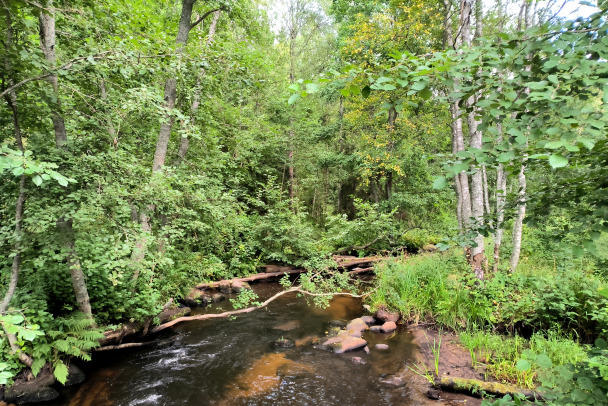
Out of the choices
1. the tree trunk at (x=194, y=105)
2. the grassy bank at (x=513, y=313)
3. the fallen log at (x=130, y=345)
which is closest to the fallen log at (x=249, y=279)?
the fallen log at (x=130, y=345)

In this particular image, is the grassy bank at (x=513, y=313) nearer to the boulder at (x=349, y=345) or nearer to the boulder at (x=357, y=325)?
the boulder at (x=357, y=325)

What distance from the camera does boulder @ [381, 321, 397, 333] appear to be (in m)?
7.15

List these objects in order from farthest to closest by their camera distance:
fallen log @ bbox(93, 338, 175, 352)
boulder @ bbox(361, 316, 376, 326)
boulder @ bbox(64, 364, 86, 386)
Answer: boulder @ bbox(361, 316, 376, 326) → fallen log @ bbox(93, 338, 175, 352) → boulder @ bbox(64, 364, 86, 386)

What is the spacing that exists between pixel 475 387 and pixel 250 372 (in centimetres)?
396

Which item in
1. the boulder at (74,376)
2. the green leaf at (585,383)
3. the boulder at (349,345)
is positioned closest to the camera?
the green leaf at (585,383)

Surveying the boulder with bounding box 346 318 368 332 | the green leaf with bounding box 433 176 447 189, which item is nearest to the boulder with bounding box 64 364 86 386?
the boulder with bounding box 346 318 368 332

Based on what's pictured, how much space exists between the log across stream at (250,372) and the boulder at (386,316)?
0.60 m

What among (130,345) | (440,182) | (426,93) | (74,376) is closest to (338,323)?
(130,345)

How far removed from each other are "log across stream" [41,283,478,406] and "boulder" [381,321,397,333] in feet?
0.57

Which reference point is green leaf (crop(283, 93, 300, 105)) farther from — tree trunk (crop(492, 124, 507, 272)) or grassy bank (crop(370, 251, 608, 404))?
grassy bank (crop(370, 251, 608, 404))

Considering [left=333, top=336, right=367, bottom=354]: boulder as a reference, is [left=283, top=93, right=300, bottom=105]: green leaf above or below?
above

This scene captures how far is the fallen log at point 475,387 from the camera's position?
427 cm

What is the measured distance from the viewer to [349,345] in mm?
6539

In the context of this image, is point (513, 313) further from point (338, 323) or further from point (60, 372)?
point (60, 372)
